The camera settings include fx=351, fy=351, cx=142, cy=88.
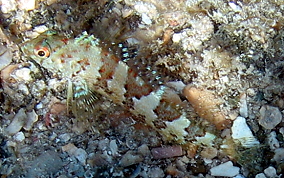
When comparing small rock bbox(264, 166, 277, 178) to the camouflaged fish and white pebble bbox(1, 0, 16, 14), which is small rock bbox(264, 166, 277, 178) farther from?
white pebble bbox(1, 0, 16, 14)

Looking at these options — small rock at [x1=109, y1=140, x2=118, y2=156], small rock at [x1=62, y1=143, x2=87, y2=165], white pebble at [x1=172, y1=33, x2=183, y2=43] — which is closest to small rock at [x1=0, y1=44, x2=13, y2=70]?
small rock at [x1=62, y1=143, x2=87, y2=165]

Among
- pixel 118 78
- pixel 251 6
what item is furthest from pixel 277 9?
pixel 118 78

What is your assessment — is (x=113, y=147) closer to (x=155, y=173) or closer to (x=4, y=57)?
(x=155, y=173)

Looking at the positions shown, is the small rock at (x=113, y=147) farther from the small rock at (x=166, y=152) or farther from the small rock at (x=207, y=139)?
the small rock at (x=207, y=139)

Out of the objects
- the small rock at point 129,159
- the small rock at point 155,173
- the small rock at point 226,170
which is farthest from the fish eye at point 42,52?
the small rock at point 226,170

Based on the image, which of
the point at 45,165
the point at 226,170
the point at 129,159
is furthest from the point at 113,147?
the point at 226,170
